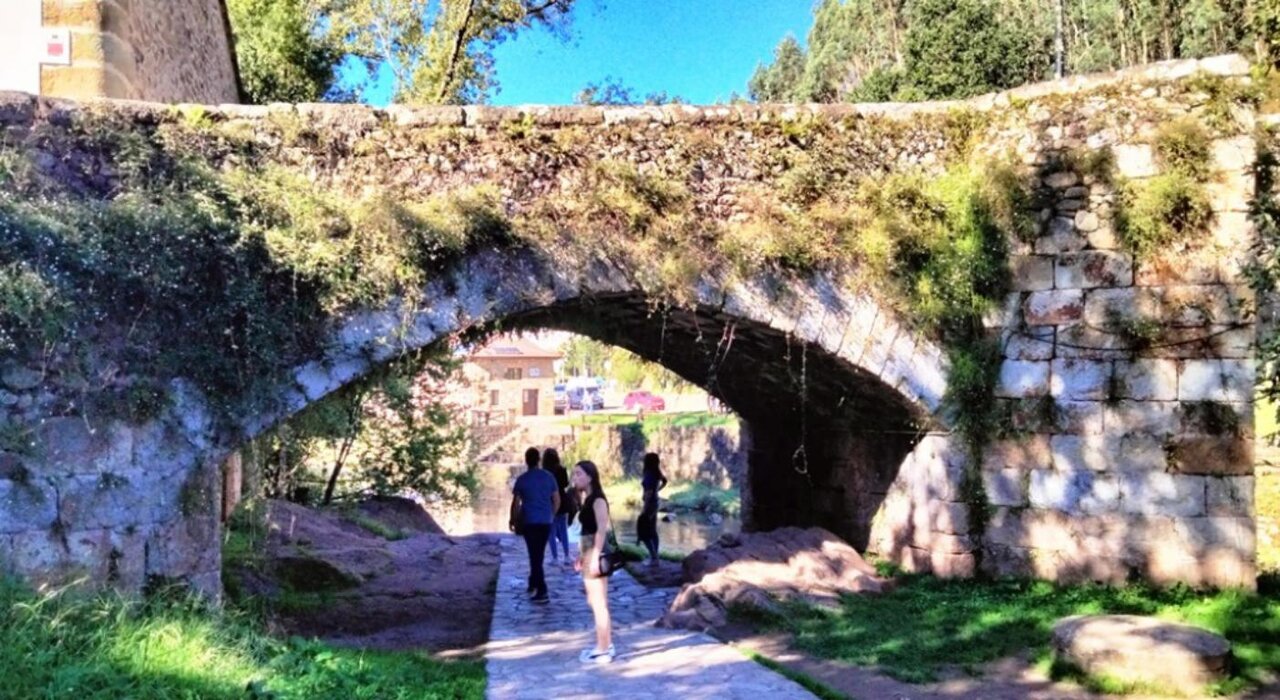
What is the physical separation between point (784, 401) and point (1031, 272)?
9.84ft

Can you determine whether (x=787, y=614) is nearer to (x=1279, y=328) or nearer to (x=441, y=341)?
(x=441, y=341)

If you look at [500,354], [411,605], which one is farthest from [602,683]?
[500,354]

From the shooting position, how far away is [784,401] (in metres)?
9.63

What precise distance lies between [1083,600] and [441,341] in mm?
4828

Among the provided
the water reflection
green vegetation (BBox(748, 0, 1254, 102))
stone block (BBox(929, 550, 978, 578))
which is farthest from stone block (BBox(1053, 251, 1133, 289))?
the water reflection

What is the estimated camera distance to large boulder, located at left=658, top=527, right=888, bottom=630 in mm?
7109

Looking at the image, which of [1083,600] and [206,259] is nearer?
[206,259]

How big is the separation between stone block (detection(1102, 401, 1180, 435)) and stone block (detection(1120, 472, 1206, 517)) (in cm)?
31

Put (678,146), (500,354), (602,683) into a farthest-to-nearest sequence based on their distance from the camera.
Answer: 1. (500,354)
2. (678,146)
3. (602,683)

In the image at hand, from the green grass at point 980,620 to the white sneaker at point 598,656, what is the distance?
1.31 meters

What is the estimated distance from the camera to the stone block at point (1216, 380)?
686 centimetres

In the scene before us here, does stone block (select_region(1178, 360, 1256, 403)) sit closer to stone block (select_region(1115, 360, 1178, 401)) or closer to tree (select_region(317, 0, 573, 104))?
stone block (select_region(1115, 360, 1178, 401))

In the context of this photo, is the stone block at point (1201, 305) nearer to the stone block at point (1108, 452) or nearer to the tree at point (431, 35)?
the stone block at point (1108, 452)

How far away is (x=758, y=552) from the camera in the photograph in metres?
8.08
